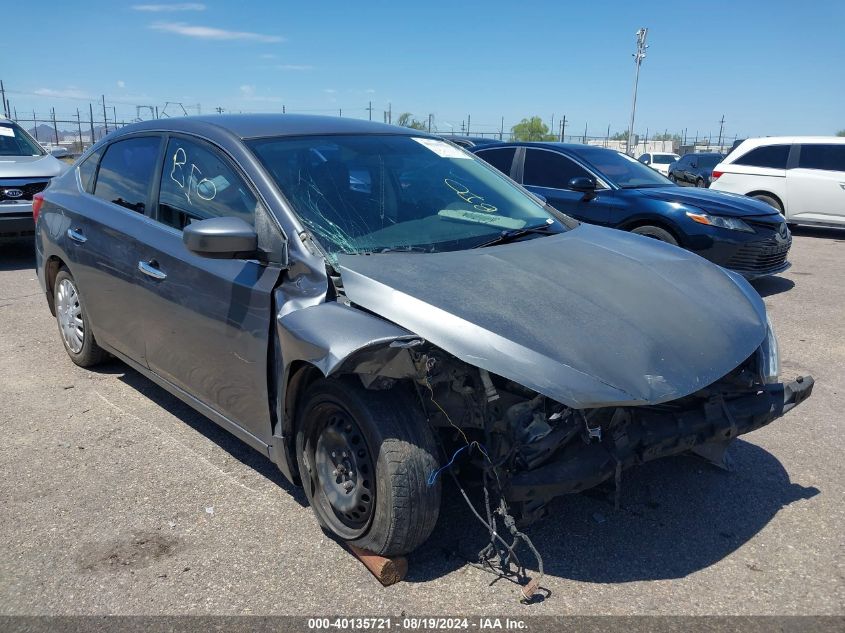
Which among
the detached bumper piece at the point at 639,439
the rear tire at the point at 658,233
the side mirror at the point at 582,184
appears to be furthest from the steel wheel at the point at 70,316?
the rear tire at the point at 658,233

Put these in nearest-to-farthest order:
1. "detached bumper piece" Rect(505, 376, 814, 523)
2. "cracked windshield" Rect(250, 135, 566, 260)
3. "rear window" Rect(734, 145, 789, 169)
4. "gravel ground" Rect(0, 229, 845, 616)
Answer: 1. "detached bumper piece" Rect(505, 376, 814, 523)
2. "gravel ground" Rect(0, 229, 845, 616)
3. "cracked windshield" Rect(250, 135, 566, 260)
4. "rear window" Rect(734, 145, 789, 169)

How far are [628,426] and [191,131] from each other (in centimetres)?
263

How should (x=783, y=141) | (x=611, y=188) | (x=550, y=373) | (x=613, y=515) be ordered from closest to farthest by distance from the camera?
(x=550, y=373)
(x=613, y=515)
(x=611, y=188)
(x=783, y=141)

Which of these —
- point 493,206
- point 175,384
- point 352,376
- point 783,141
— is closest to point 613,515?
point 352,376

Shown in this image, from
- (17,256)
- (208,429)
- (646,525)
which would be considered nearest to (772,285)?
(646,525)

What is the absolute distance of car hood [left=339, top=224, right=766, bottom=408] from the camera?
2418mm

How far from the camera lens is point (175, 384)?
3.73m

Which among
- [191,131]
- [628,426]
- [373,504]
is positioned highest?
[191,131]

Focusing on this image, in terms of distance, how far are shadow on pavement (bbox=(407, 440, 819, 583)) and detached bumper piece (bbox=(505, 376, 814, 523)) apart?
13.8 inches

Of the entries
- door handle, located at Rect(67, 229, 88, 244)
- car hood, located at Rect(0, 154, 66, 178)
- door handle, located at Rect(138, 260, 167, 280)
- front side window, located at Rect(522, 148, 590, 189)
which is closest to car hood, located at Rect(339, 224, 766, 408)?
door handle, located at Rect(138, 260, 167, 280)

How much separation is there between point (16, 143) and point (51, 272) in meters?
6.46

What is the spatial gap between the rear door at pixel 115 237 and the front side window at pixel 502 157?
17.1 feet

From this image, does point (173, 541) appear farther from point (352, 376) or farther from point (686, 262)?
point (686, 262)

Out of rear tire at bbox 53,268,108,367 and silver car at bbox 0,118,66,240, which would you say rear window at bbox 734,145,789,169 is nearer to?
silver car at bbox 0,118,66,240
